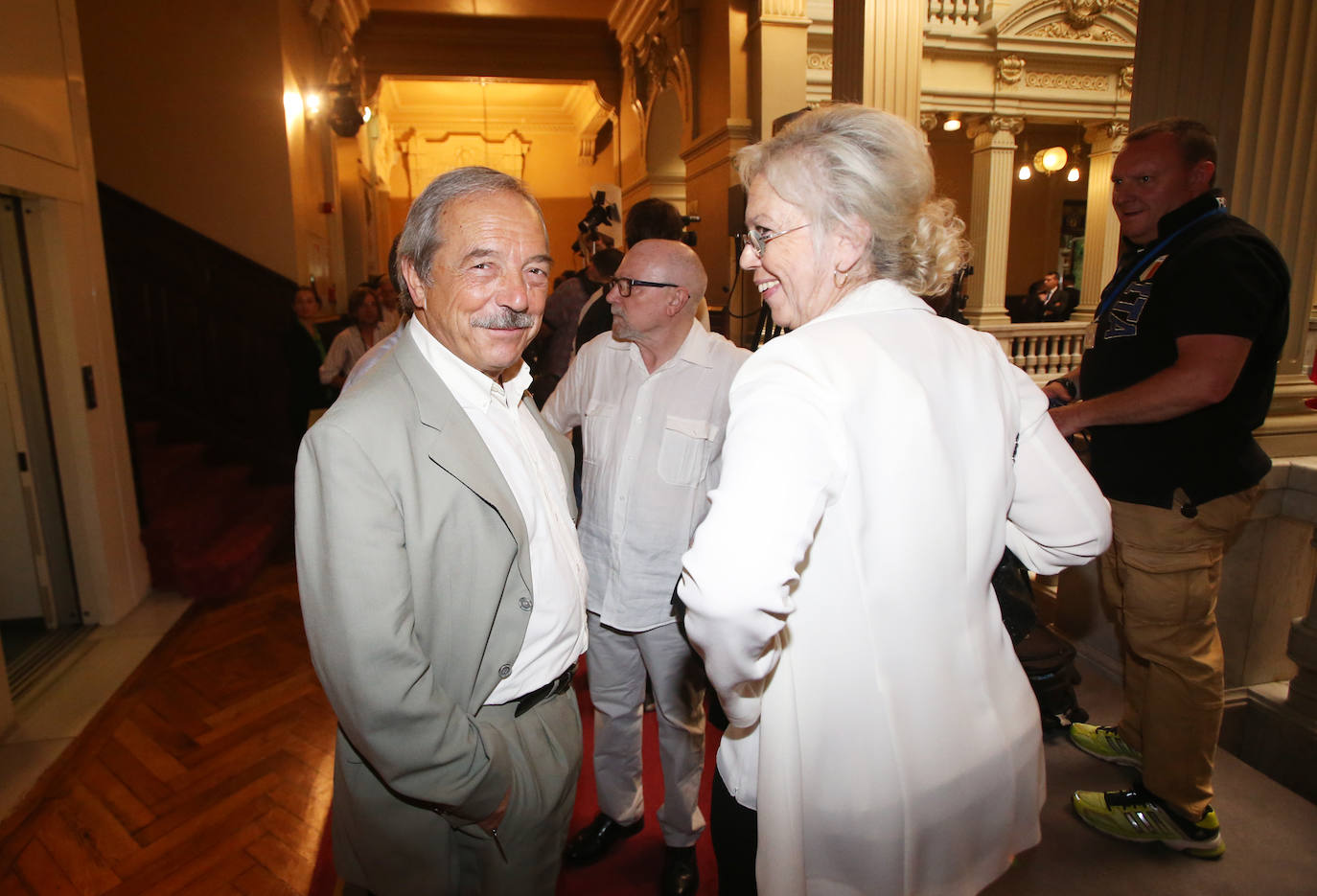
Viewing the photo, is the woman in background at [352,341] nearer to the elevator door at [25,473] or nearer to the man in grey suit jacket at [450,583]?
the elevator door at [25,473]

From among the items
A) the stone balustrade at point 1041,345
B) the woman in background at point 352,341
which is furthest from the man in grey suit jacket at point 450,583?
the stone balustrade at point 1041,345

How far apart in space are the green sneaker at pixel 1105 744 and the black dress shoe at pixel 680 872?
1363 mm

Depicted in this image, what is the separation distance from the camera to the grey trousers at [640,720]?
6.22ft

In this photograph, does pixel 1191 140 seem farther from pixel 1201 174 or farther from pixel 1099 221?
pixel 1099 221

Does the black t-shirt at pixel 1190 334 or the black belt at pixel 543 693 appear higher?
the black t-shirt at pixel 1190 334

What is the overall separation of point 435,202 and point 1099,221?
13.4m

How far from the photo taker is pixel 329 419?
100 cm

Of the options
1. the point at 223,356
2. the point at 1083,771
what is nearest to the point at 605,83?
the point at 223,356

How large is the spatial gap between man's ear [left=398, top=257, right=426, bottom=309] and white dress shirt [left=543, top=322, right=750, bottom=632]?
30.7 inches

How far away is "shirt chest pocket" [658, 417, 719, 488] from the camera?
72.3 inches

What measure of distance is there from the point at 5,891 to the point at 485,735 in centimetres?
190

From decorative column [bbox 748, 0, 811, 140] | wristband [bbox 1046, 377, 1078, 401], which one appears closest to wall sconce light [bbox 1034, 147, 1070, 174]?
decorative column [bbox 748, 0, 811, 140]

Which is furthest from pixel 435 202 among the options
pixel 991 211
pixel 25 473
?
pixel 991 211

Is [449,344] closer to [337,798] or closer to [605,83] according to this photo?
[337,798]
